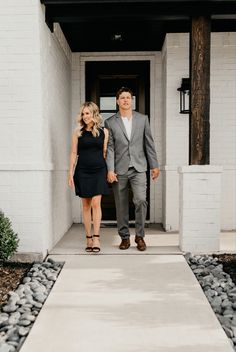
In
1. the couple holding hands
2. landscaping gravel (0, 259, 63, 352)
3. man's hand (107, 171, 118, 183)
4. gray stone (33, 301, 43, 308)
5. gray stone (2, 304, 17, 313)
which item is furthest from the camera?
man's hand (107, 171, 118, 183)

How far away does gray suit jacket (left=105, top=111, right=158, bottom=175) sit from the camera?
18.3 feet

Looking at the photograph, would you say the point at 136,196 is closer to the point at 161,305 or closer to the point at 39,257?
the point at 39,257

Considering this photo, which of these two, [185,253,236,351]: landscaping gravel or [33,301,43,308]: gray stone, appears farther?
[33,301,43,308]: gray stone

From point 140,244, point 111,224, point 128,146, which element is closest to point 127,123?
point 128,146

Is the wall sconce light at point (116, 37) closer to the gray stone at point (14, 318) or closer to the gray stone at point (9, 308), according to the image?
the gray stone at point (9, 308)

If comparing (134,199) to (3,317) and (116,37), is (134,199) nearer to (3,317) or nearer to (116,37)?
(3,317)

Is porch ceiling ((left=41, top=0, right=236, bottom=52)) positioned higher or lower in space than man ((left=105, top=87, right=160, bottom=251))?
higher

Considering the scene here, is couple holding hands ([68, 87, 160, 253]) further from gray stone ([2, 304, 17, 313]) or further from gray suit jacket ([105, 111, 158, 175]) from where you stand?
gray stone ([2, 304, 17, 313])

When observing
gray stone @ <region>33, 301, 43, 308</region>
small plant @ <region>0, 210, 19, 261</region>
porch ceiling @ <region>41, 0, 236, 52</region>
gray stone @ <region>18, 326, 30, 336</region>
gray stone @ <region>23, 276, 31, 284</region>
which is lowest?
gray stone @ <region>23, 276, 31, 284</region>

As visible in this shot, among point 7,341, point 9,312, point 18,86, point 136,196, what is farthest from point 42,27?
point 7,341

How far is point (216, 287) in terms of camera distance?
411cm

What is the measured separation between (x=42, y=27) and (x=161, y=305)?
3.31 meters

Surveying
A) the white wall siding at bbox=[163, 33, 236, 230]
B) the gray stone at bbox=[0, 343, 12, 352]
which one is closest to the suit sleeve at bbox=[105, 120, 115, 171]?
the white wall siding at bbox=[163, 33, 236, 230]

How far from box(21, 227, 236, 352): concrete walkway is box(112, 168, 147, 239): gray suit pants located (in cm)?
58
